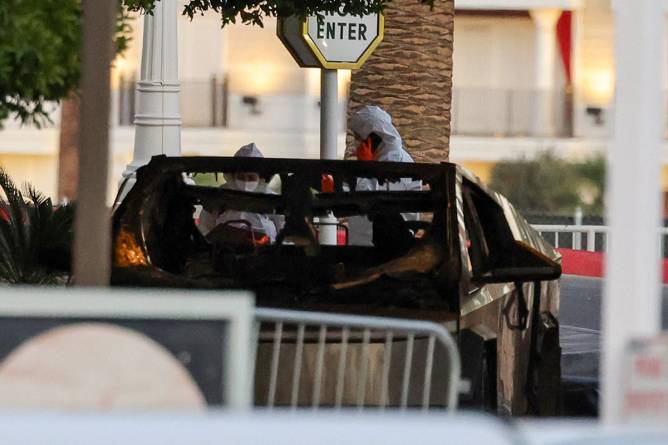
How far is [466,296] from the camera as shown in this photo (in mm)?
6922

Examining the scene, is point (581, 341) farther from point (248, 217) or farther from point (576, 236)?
point (576, 236)

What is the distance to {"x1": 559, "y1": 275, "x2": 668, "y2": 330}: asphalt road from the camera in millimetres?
15984

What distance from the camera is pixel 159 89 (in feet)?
45.8

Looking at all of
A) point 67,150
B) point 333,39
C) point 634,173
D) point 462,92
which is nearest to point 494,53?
point 462,92

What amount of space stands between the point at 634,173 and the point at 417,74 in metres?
10.4

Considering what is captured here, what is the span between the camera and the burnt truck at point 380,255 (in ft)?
22.7

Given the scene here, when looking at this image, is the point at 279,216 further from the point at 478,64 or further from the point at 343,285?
the point at 478,64

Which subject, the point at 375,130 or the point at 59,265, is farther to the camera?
the point at 375,130

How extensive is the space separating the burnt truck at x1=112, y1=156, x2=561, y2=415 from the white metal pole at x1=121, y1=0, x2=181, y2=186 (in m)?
5.31

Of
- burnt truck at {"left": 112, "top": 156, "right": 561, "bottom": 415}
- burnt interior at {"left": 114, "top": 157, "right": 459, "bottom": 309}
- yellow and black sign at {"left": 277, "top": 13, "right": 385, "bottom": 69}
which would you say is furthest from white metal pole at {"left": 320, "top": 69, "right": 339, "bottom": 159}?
burnt interior at {"left": 114, "top": 157, "right": 459, "bottom": 309}

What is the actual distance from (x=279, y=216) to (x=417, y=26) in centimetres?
625

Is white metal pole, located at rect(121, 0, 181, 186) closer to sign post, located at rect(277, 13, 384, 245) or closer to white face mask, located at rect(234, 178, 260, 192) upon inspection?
sign post, located at rect(277, 13, 384, 245)

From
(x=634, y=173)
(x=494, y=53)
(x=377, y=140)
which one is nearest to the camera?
(x=634, y=173)

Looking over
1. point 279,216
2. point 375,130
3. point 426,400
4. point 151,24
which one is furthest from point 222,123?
point 426,400
